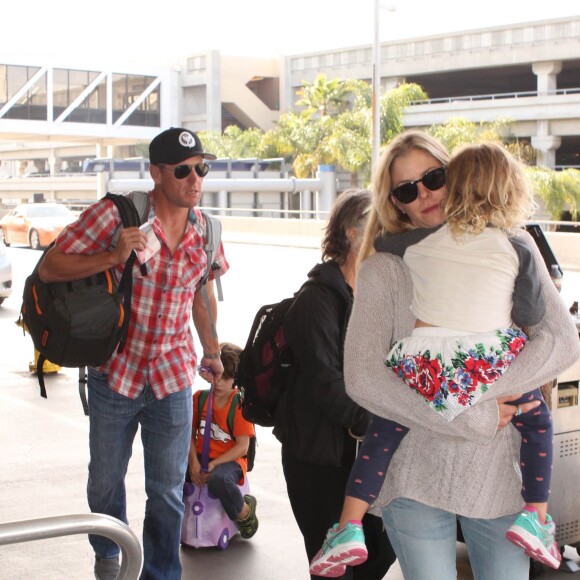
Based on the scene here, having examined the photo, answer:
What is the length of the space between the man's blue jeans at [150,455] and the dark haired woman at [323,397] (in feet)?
1.89

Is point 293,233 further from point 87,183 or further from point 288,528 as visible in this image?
point 87,183

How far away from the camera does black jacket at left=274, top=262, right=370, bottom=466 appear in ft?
12.7

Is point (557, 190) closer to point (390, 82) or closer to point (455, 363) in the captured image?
point (390, 82)

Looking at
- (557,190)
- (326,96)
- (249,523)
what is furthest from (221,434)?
(326,96)

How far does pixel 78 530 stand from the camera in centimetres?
265

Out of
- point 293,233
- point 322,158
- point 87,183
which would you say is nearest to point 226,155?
point 322,158

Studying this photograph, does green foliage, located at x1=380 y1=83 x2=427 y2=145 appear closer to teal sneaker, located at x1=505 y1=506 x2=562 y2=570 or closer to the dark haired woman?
the dark haired woman

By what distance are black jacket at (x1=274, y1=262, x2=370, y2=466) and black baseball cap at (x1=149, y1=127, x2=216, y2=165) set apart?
2.74 feet

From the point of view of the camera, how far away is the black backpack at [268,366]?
4.04m

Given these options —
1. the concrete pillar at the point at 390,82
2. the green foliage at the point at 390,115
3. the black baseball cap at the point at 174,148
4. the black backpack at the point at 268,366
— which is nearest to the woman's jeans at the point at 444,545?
the black backpack at the point at 268,366

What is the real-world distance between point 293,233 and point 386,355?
35242 millimetres

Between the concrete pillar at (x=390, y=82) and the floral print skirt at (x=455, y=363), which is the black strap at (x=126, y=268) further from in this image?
the concrete pillar at (x=390, y=82)

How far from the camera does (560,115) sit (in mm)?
61375

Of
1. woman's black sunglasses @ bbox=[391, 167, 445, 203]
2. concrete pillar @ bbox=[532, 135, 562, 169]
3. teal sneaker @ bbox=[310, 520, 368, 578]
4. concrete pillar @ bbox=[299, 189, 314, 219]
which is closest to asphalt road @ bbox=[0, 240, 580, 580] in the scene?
teal sneaker @ bbox=[310, 520, 368, 578]
